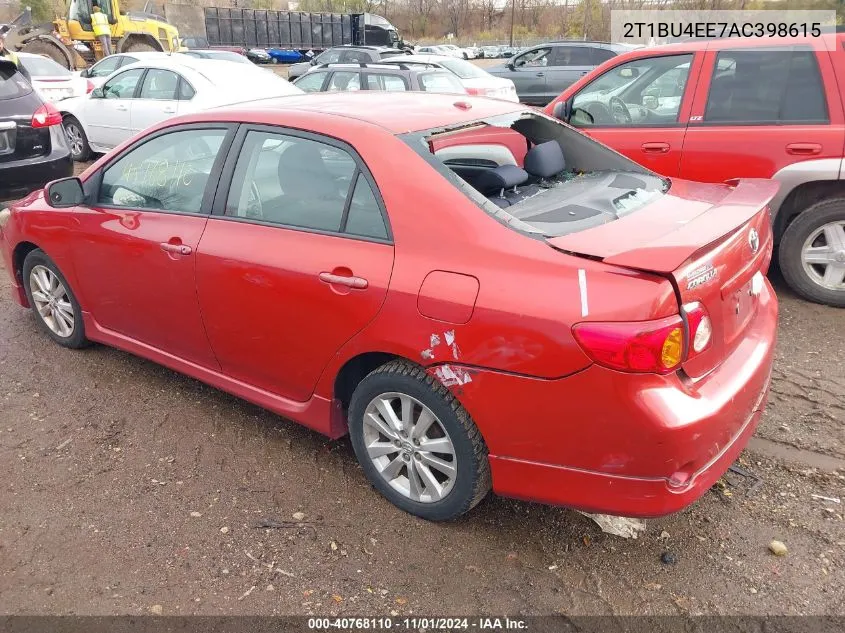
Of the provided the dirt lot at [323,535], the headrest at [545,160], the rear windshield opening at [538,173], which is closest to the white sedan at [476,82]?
the rear windshield opening at [538,173]

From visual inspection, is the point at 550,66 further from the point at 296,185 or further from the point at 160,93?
the point at 296,185

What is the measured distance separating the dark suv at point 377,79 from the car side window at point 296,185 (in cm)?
717

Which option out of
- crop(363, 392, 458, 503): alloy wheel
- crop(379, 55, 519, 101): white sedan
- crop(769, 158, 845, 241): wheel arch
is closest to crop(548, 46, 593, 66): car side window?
crop(379, 55, 519, 101): white sedan

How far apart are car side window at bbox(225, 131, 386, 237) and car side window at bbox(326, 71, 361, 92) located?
7.78m

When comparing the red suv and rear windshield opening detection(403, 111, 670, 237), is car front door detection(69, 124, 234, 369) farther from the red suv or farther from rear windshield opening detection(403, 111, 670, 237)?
the red suv

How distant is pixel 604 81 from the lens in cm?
564

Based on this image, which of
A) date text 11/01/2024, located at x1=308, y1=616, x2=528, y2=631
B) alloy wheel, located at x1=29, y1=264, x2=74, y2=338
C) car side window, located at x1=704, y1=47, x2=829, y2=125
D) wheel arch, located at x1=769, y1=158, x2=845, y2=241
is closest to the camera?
date text 11/01/2024, located at x1=308, y1=616, x2=528, y2=631

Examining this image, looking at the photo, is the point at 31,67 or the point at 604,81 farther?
the point at 31,67

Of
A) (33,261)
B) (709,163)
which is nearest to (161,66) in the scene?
(33,261)

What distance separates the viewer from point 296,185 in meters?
3.02

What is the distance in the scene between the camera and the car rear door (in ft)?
15.6

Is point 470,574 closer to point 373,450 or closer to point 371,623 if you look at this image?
point 371,623

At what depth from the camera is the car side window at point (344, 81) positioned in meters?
10.5

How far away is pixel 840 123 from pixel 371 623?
14.9ft
